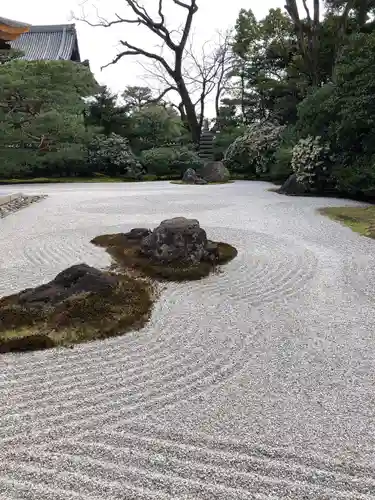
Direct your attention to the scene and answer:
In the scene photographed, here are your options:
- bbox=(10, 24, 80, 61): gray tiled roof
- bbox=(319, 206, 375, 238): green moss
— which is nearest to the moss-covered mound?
bbox=(319, 206, 375, 238): green moss

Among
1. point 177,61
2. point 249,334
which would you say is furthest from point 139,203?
point 177,61

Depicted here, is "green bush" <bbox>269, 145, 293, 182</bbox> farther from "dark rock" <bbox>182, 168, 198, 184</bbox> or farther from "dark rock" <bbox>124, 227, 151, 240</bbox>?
"dark rock" <bbox>124, 227, 151, 240</bbox>

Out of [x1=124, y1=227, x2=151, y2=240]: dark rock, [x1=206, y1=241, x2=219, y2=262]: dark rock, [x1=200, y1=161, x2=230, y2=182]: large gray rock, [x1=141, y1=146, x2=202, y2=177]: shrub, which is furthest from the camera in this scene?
[x1=141, y1=146, x2=202, y2=177]: shrub

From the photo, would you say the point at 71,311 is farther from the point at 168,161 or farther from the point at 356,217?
the point at 168,161

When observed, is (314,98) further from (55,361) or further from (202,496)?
(202,496)

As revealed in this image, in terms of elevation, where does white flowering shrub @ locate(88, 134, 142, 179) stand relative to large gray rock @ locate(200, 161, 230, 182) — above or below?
above

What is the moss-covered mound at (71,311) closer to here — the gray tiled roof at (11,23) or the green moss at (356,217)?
the green moss at (356,217)

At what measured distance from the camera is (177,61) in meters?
19.4

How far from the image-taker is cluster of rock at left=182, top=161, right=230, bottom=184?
44.6 feet

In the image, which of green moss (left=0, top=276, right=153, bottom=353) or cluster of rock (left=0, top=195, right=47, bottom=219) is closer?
green moss (left=0, top=276, right=153, bottom=353)

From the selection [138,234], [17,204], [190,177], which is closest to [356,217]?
[138,234]

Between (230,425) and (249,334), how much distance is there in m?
1.00

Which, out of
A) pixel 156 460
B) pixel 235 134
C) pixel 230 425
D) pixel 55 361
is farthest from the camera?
pixel 235 134

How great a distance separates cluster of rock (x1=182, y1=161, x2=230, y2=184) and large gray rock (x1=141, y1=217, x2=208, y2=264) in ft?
30.0
